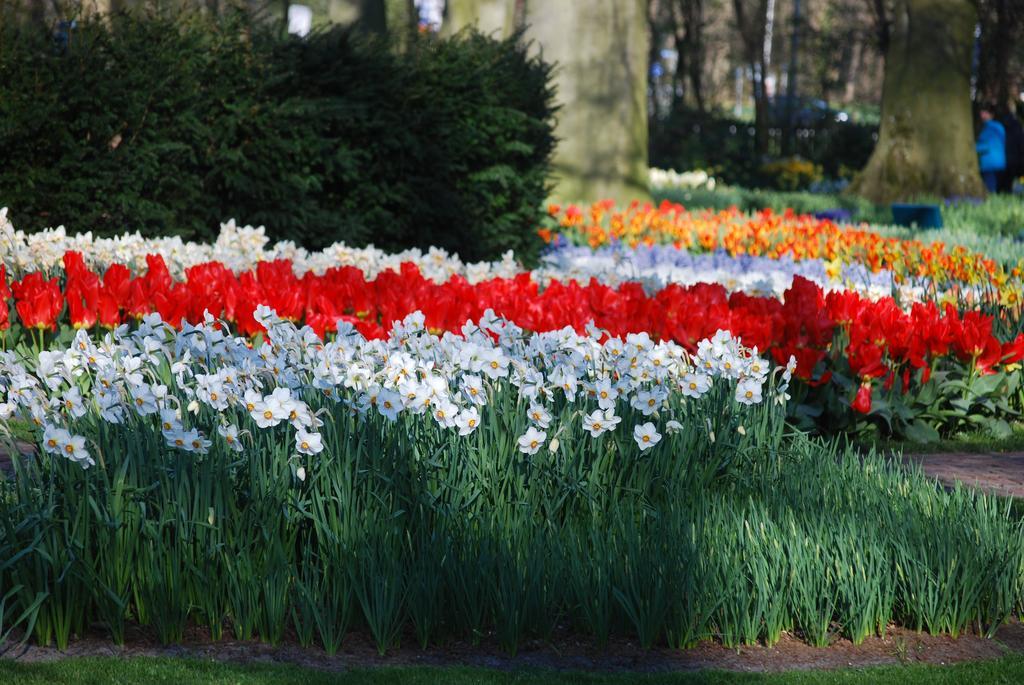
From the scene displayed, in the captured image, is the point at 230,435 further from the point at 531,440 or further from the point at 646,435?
the point at 646,435

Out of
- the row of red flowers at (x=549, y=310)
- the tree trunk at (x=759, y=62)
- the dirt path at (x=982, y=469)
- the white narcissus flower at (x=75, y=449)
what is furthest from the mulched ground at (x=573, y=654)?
the tree trunk at (x=759, y=62)

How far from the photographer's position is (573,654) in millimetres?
3432

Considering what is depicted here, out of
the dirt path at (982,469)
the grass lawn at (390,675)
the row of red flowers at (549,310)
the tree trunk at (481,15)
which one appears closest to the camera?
the grass lawn at (390,675)

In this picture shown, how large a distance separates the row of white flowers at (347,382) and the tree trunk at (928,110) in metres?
13.5

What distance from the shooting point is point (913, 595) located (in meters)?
3.54

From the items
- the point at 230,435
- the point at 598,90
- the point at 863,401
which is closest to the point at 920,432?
the point at 863,401

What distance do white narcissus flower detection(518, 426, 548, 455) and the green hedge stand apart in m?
4.49

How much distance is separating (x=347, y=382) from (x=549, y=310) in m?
2.01

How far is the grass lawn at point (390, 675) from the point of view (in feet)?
10.2

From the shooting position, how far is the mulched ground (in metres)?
3.32

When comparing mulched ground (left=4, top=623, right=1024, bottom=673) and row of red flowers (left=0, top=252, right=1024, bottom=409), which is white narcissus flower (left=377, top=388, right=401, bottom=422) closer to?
mulched ground (left=4, top=623, right=1024, bottom=673)

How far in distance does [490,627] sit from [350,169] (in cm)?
549

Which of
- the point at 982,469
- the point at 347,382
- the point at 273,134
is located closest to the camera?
the point at 347,382

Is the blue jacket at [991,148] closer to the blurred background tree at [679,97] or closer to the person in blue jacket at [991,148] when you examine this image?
the person in blue jacket at [991,148]
